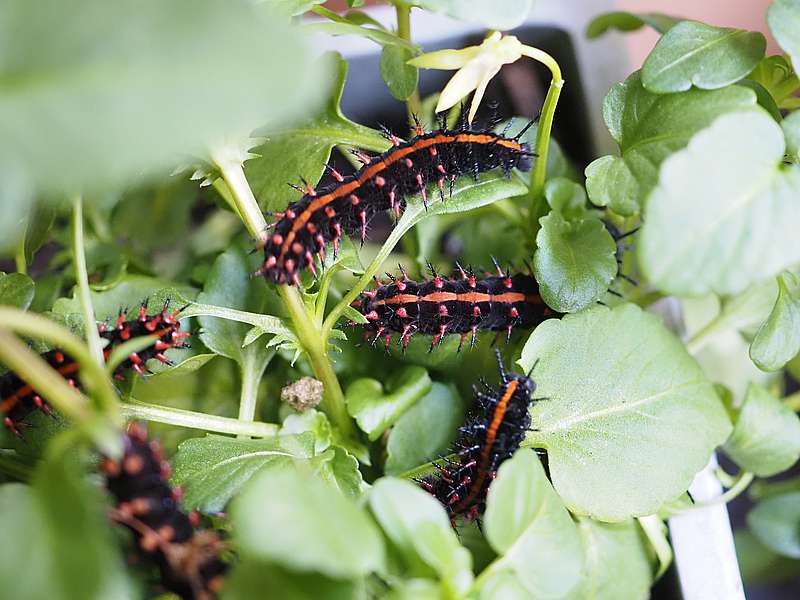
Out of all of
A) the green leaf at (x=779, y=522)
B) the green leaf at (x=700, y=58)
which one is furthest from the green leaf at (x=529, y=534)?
the green leaf at (x=779, y=522)

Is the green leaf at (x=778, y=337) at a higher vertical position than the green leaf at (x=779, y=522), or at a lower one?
higher

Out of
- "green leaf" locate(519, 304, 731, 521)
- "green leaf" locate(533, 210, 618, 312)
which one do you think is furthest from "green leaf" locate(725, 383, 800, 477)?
"green leaf" locate(533, 210, 618, 312)

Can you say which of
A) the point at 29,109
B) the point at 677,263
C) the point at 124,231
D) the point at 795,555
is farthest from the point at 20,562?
the point at 795,555

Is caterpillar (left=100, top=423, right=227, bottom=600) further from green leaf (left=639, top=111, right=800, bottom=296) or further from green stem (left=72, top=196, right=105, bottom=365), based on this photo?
green leaf (left=639, top=111, right=800, bottom=296)

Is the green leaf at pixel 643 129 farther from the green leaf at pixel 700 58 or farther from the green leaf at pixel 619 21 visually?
the green leaf at pixel 619 21

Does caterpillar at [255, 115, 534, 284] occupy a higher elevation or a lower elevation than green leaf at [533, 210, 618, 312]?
higher

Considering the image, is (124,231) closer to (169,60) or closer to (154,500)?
(154,500)
